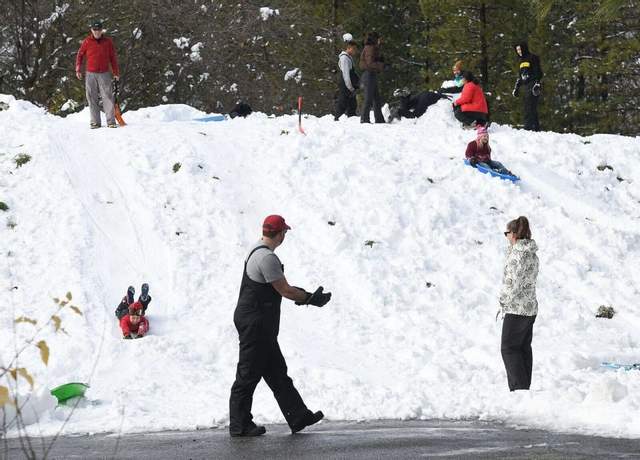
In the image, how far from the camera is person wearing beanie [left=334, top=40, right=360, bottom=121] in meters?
20.2

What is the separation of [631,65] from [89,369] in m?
26.3

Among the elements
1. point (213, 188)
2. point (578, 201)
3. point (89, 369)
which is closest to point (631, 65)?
point (578, 201)

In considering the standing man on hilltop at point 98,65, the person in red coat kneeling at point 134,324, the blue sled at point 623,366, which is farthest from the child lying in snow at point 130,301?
the standing man on hilltop at point 98,65

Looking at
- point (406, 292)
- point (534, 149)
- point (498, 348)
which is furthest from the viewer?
point (534, 149)

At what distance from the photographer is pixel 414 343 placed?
12484mm

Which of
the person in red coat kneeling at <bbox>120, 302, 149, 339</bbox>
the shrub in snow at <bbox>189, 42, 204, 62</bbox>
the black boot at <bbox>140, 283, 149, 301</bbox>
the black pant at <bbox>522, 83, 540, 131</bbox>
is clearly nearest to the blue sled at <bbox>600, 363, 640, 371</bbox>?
the person in red coat kneeling at <bbox>120, 302, 149, 339</bbox>

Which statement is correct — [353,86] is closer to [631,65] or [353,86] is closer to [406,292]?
[406,292]

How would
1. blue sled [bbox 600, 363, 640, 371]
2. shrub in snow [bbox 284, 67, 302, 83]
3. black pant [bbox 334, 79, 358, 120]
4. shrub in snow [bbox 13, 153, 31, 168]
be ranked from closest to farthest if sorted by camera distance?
blue sled [bbox 600, 363, 640, 371]
shrub in snow [bbox 13, 153, 31, 168]
black pant [bbox 334, 79, 358, 120]
shrub in snow [bbox 284, 67, 302, 83]

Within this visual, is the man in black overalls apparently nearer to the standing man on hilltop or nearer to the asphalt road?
the asphalt road

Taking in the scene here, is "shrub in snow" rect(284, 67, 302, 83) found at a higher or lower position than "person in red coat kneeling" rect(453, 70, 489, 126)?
higher

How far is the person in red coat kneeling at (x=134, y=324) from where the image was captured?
477 inches

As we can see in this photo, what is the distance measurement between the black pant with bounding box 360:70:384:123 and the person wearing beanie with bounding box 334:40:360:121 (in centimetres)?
48

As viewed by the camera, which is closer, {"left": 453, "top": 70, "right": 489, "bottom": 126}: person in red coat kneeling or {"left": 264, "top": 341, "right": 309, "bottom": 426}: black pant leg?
{"left": 264, "top": 341, "right": 309, "bottom": 426}: black pant leg

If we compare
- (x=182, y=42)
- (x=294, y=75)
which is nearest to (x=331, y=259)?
(x=182, y=42)
